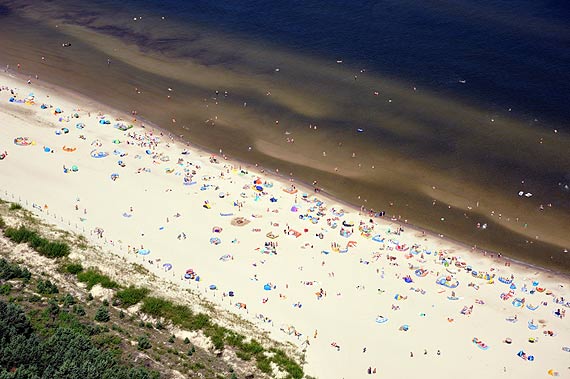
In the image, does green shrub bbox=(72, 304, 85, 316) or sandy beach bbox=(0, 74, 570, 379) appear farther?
sandy beach bbox=(0, 74, 570, 379)

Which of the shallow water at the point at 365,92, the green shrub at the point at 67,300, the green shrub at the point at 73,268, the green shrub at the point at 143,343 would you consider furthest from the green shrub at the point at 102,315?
the shallow water at the point at 365,92

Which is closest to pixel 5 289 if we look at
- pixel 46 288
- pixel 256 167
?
pixel 46 288

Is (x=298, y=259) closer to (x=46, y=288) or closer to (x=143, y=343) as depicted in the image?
(x=143, y=343)

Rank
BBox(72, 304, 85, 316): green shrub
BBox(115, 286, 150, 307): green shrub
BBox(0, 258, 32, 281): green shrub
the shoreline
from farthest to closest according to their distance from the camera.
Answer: the shoreline < BBox(115, 286, 150, 307): green shrub < BBox(0, 258, 32, 281): green shrub < BBox(72, 304, 85, 316): green shrub

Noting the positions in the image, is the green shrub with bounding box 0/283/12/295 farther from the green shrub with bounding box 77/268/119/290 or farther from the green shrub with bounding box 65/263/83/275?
the green shrub with bounding box 77/268/119/290

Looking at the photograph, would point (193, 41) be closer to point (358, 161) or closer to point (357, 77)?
point (357, 77)

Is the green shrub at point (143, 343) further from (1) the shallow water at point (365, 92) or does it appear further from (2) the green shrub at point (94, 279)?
(1) the shallow water at point (365, 92)

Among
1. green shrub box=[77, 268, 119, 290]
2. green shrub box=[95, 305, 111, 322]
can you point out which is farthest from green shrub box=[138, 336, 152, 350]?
green shrub box=[77, 268, 119, 290]
